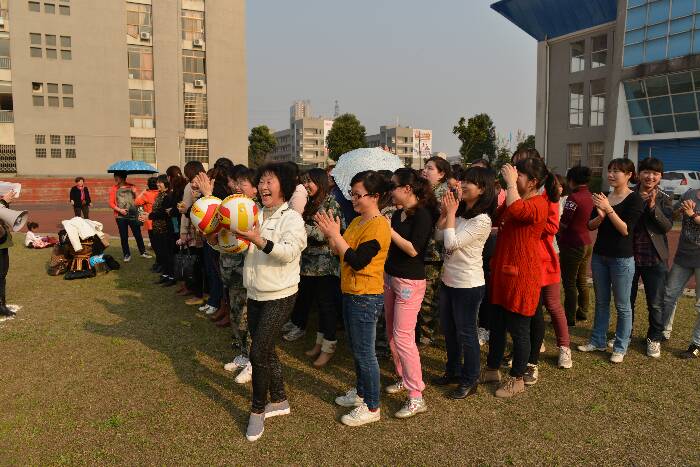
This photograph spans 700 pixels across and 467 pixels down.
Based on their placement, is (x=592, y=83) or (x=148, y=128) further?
(x=148, y=128)

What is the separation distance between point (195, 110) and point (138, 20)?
7.06 m

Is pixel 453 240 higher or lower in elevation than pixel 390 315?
higher

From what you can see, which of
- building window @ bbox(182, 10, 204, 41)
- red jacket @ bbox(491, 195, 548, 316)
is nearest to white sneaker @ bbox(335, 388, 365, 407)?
red jacket @ bbox(491, 195, 548, 316)

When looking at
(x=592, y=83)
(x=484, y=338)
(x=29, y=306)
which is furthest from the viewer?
(x=592, y=83)

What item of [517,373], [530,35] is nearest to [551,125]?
[530,35]

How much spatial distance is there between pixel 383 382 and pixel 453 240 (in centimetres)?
156

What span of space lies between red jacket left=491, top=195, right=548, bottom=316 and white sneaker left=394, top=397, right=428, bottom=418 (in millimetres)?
1044

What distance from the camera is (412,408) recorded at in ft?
12.3

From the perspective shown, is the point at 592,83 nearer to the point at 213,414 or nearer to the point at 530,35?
the point at 530,35

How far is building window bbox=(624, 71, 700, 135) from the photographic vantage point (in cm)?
2711

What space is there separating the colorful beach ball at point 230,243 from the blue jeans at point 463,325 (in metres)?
1.70

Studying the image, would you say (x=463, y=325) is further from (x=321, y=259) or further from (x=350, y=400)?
(x=321, y=259)

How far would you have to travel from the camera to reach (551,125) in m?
35.5

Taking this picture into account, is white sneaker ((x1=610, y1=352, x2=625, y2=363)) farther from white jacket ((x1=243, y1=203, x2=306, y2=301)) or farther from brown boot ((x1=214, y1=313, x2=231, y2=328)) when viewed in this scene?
brown boot ((x1=214, y1=313, x2=231, y2=328))
